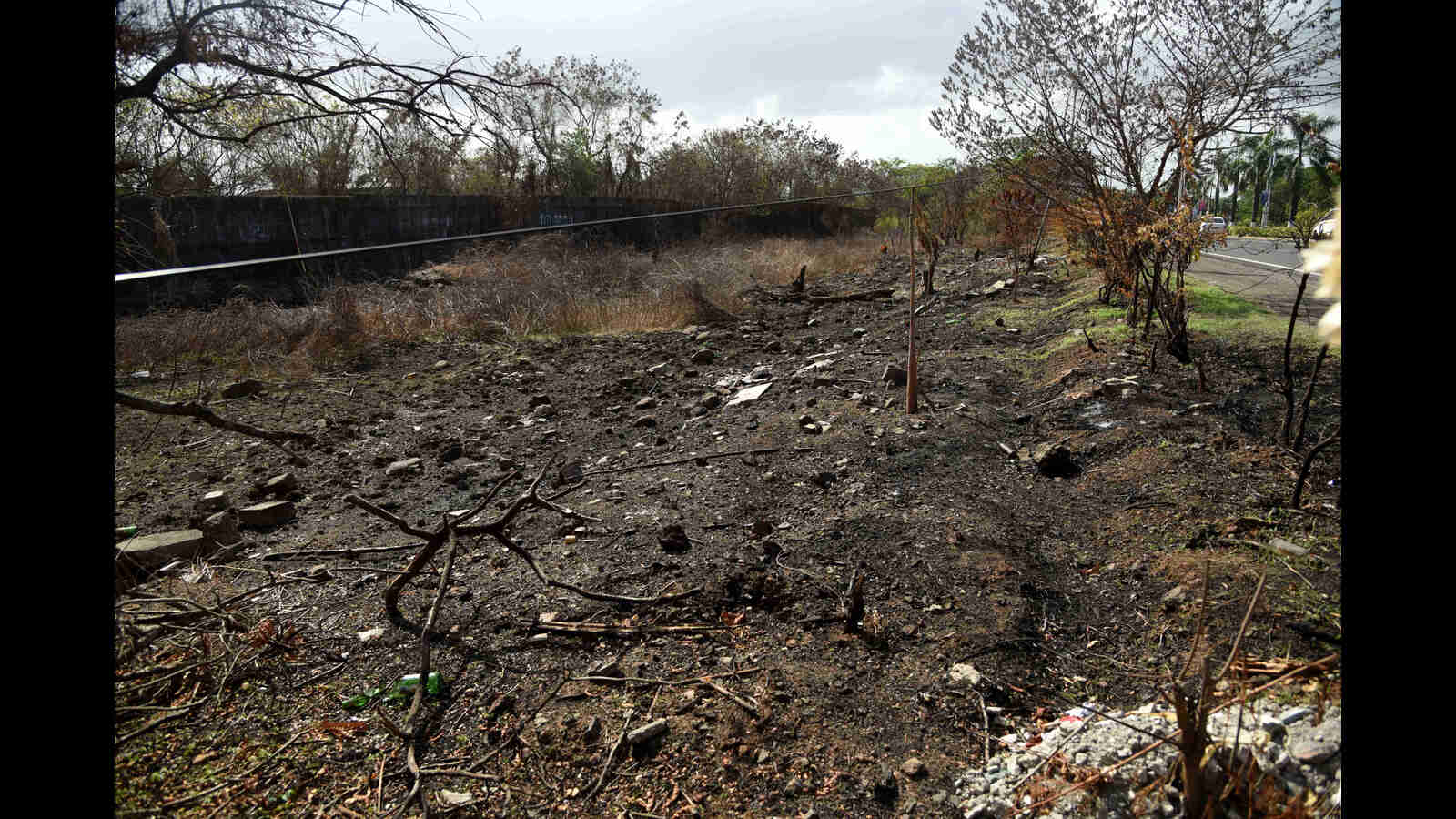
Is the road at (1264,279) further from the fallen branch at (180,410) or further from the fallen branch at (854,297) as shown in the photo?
the fallen branch at (180,410)

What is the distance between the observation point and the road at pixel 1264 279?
213 inches

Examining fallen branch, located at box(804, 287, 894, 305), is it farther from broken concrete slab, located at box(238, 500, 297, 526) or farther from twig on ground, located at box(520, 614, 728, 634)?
twig on ground, located at box(520, 614, 728, 634)

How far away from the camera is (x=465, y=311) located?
28.8 ft

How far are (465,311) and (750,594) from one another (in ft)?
23.5

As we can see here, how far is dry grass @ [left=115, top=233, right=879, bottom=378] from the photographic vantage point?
7031 millimetres

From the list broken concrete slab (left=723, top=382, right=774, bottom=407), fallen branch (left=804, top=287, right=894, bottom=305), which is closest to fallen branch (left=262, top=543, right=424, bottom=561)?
broken concrete slab (left=723, top=382, right=774, bottom=407)

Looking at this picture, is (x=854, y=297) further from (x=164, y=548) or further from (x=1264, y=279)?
(x=164, y=548)

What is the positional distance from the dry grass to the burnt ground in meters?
2.40

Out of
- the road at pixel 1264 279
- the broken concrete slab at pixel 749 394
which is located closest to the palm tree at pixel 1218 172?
the road at pixel 1264 279

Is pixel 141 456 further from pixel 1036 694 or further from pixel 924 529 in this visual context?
pixel 1036 694
